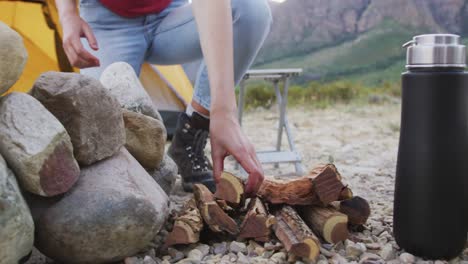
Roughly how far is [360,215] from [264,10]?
109 cm

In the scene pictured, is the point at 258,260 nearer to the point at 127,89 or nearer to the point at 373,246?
the point at 373,246

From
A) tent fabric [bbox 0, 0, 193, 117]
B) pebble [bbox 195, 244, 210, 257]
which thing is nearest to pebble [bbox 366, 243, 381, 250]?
pebble [bbox 195, 244, 210, 257]

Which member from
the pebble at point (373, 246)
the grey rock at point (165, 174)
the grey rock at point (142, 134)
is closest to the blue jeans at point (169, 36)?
the grey rock at point (165, 174)

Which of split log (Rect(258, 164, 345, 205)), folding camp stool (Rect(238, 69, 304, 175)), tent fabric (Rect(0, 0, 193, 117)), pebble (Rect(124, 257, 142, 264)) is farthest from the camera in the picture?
tent fabric (Rect(0, 0, 193, 117))

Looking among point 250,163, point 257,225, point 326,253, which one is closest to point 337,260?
point 326,253

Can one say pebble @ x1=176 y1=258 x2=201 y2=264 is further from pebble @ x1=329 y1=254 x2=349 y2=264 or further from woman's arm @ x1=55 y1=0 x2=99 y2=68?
woman's arm @ x1=55 y1=0 x2=99 y2=68

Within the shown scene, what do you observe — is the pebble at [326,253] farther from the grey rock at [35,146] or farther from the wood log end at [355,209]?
the grey rock at [35,146]

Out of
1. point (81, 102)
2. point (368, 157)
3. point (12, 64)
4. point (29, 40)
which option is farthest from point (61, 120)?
point (368, 157)

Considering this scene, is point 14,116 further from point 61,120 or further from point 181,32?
point 181,32

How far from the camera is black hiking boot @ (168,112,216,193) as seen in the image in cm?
242

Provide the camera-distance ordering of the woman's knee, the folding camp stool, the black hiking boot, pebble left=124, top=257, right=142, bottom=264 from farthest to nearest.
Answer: the folding camp stool < the black hiking boot < the woman's knee < pebble left=124, top=257, right=142, bottom=264

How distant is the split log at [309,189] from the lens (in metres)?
1.69

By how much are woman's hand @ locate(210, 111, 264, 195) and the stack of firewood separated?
0.10 metres

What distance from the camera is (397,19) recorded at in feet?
39.6
